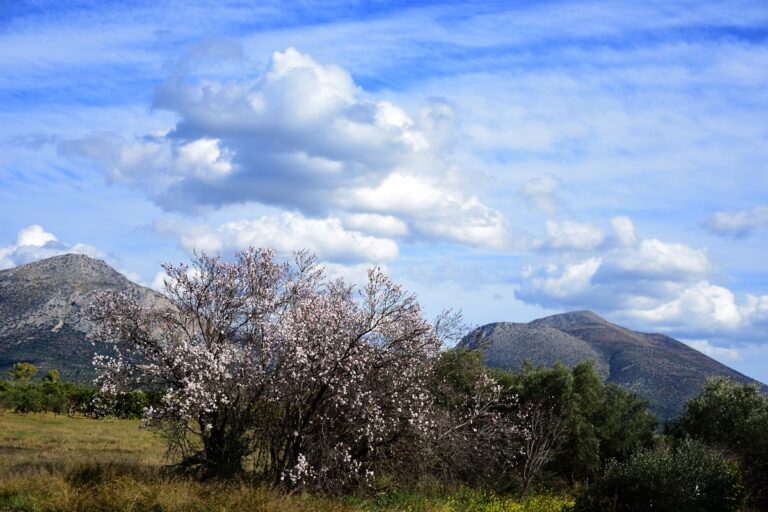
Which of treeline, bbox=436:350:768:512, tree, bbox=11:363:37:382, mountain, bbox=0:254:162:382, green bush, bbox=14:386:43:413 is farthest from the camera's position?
mountain, bbox=0:254:162:382

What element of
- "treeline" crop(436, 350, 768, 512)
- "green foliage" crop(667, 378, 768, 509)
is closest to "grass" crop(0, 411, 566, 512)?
"treeline" crop(436, 350, 768, 512)

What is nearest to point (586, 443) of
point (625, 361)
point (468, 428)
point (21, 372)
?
point (468, 428)

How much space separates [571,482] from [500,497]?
7.62m

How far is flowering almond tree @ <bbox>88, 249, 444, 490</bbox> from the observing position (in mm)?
18734

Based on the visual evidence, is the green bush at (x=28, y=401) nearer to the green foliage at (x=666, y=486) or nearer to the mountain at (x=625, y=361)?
the green foliage at (x=666, y=486)

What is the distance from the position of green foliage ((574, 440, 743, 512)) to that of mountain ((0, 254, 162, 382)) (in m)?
83.1

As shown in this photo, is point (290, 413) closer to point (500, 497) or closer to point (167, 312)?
point (167, 312)

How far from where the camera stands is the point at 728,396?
31.0m

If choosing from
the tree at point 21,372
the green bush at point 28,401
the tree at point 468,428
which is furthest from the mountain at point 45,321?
the tree at point 468,428

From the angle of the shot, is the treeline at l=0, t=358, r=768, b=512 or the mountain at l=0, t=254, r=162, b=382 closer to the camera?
the treeline at l=0, t=358, r=768, b=512

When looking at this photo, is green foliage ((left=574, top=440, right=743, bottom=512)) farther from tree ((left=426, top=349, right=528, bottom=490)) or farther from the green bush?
the green bush

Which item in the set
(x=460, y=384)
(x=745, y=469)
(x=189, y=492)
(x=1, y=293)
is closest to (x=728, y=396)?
(x=745, y=469)

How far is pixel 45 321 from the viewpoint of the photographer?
152 m

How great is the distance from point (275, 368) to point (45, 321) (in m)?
149
